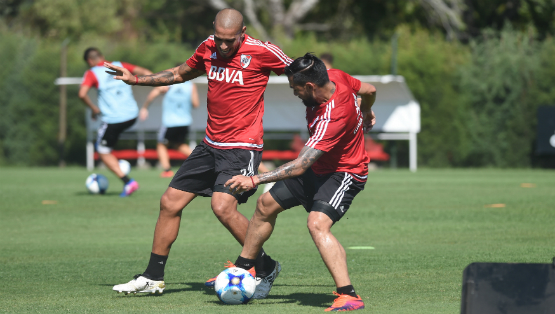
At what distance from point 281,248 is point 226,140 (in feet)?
7.03

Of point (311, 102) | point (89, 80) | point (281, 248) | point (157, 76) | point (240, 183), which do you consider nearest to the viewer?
point (240, 183)

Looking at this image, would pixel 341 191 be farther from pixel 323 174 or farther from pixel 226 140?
pixel 226 140

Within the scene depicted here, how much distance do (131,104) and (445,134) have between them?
11.7 meters

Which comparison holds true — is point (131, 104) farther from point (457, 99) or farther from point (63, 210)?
point (457, 99)

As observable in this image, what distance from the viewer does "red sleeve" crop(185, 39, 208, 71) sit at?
19.0 ft

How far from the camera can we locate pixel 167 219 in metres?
5.58

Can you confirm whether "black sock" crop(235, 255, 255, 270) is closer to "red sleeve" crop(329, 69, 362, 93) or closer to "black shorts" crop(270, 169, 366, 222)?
"black shorts" crop(270, 169, 366, 222)

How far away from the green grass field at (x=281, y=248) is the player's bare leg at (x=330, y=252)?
0.26 metres

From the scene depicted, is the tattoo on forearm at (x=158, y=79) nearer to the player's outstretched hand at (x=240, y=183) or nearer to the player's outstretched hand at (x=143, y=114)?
the player's outstretched hand at (x=240, y=183)

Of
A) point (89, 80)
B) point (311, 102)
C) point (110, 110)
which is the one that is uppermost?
point (311, 102)

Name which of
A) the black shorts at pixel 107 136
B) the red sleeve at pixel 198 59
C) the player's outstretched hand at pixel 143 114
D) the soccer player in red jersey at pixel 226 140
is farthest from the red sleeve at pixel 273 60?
the player's outstretched hand at pixel 143 114

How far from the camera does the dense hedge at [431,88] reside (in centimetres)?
2102

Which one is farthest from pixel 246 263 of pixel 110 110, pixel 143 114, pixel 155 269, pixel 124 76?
pixel 143 114

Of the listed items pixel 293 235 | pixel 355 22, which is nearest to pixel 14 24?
pixel 355 22
